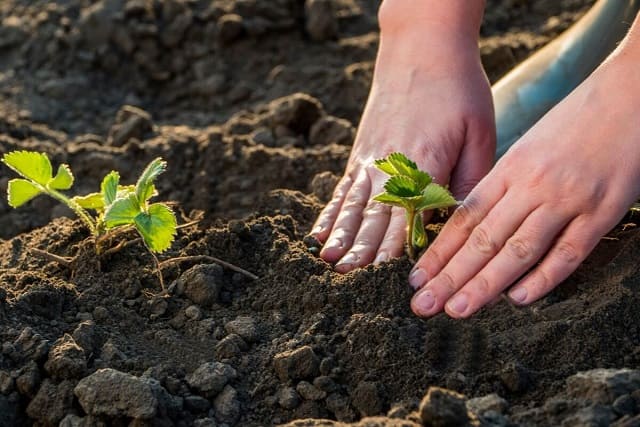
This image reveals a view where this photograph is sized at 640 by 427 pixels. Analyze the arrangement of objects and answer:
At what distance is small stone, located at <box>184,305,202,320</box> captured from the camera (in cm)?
226

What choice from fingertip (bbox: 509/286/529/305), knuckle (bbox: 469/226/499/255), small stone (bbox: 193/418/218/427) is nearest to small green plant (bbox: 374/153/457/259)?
knuckle (bbox: 469/226/499/255)

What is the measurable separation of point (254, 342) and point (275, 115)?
4.71 feet

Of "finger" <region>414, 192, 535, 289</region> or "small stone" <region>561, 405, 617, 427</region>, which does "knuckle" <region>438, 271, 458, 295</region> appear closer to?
"finger" <region>414, 192, 535, 289</region>

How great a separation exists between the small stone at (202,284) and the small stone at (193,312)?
0.04 metres

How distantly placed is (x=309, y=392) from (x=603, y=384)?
59 cm

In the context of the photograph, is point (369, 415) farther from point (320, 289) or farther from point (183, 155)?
point (183, 155)

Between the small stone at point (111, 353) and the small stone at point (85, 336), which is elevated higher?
the small stone at point (85, 336)

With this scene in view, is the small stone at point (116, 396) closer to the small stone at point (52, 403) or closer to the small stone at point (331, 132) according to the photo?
the small stone at point (52, 403)

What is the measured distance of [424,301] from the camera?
218cm

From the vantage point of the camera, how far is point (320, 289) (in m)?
2.27

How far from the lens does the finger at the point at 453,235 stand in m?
2.22

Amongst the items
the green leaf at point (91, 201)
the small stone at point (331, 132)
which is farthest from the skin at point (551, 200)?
the small stone at point (331, 132)

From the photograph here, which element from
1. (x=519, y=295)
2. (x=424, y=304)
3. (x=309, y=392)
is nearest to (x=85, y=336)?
(x=309, y=392)

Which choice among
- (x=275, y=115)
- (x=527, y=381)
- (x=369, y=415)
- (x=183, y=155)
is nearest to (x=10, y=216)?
(x=183, y=155)
